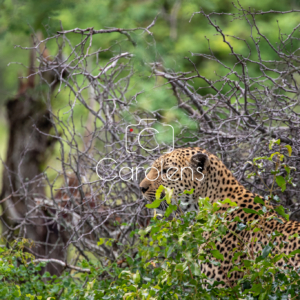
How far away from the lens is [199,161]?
129 inches

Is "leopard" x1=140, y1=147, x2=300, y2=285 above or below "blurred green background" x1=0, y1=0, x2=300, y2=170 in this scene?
below

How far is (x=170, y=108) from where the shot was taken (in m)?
4.43

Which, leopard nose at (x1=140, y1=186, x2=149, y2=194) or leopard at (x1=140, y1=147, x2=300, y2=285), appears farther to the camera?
leopard nose at (x1=140, y1=186, x2=149, y2=194)

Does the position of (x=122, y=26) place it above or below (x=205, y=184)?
above

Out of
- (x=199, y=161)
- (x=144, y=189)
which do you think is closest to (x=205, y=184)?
(x=199, y=161)

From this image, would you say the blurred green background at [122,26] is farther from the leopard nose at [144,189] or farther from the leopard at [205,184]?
the leopard nose at [144,189]

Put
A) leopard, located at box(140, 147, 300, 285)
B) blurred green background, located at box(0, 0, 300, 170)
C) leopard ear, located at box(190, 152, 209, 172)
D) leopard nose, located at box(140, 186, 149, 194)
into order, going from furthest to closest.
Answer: blurred green background, located at box(0, 0, 300, 170) → leopard nose, located at box(140, 186, 149, 194) → leopard ear, located at box(190, 152, 209, 172) → leopard, located at box(140, 147, 300, 285)

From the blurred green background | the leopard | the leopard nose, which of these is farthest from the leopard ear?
the blurred green background

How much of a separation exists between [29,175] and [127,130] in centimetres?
304

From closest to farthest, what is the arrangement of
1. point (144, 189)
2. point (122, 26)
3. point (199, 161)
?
point (199, 161) → point (144, 189) → point (122, 26)

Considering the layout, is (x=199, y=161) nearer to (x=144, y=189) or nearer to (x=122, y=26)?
(x=144, y=189)

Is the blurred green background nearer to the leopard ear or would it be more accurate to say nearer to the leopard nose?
the leopard ear

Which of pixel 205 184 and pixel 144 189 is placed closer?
pixel 205 184

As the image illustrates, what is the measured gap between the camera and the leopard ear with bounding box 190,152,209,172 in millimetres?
3268
